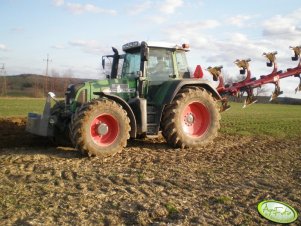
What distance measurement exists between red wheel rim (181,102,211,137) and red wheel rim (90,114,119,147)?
82.5 inches

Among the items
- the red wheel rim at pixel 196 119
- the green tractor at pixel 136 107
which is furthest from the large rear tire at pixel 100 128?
the red wheel rim at pixel 196 119

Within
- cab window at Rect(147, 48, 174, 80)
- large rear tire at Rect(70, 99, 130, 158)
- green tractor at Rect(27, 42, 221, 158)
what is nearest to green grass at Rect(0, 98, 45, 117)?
green tractor at Rect(27, 42, 221, 158)

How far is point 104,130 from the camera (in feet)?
29.5

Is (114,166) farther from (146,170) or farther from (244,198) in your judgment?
(244,198)

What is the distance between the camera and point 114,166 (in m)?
8.03

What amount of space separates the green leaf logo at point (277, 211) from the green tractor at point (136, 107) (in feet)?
13.7

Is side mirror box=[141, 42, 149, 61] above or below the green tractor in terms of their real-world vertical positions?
above

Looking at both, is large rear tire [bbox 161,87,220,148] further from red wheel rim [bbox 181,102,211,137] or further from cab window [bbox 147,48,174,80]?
cab window [bbox 147,48,174,80]

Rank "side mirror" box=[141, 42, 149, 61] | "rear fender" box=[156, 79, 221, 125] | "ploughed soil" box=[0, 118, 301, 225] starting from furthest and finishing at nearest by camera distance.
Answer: "rear fender" box=[156, 79, 221, 125] → "side mirror" box=[141, 42, 149, 61] → "ploughed soil" box=[0, 118, 301, 225]

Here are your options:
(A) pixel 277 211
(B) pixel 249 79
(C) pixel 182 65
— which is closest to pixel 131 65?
(C) pixel 182 65

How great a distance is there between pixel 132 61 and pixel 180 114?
1.88 m

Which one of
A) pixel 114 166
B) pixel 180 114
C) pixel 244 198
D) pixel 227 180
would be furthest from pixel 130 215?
pixel 180 114

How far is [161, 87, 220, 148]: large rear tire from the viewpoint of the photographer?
9.92 m

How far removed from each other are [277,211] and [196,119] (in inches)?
217
